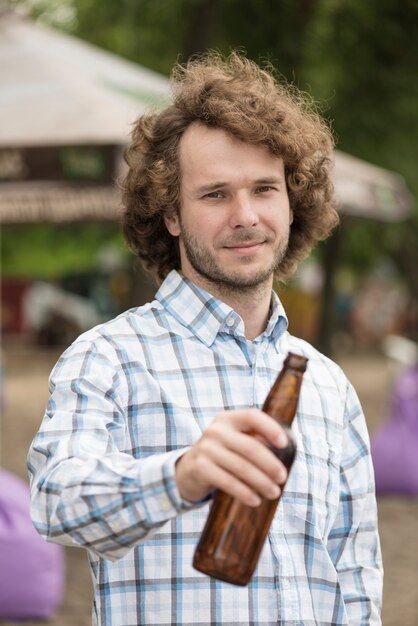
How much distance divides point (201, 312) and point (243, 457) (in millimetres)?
835

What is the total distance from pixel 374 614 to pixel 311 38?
925 centimetres

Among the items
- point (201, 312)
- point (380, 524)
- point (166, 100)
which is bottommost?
point (380, 524)

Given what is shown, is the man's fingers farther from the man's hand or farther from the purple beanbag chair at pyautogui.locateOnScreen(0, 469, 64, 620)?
the purple beanbag chair at pyautogui.locateOnScreen(0, 469, 64, 620)

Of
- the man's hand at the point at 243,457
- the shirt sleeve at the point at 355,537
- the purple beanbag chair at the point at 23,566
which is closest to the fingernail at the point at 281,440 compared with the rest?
the man's hand at the point at 243,457

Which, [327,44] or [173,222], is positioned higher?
[327,44]

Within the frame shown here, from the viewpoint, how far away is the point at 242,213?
2.14 metres

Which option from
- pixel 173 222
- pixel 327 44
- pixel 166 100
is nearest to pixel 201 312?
pixel 173 222

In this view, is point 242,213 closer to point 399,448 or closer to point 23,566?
point 23,566

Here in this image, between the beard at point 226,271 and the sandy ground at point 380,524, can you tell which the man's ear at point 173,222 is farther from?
the sandy ground at point 380,524

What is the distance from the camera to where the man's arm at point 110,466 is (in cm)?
142

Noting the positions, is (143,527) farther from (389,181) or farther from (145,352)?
(389,181)

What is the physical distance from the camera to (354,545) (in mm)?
2369

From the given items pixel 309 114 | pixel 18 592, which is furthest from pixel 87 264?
pixel 309 114

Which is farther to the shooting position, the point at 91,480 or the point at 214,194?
the point at 214,194
